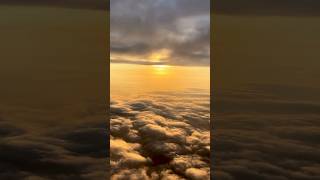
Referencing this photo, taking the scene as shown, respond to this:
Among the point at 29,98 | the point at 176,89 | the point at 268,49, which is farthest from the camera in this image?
the point at 176,89

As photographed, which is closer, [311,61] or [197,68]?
[311,61]

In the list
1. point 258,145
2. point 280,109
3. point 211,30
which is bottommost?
point 258,145

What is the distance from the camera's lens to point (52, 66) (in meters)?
3.24

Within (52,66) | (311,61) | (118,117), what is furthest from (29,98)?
(311,61)

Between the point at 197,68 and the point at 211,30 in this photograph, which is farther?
the point at 197,68

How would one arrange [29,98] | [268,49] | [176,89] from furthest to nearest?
[176,89]
[268,49]
[29,98]

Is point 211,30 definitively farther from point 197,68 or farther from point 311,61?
point 311,61

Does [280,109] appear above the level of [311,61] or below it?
below

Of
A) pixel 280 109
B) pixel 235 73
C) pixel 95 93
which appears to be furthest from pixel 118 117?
pixel 280 109

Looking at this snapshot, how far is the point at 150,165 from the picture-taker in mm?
3383

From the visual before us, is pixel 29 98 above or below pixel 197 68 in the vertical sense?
below

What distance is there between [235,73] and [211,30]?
15.7 inches

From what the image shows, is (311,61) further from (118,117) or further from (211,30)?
(118,117)

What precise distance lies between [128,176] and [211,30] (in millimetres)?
1334
